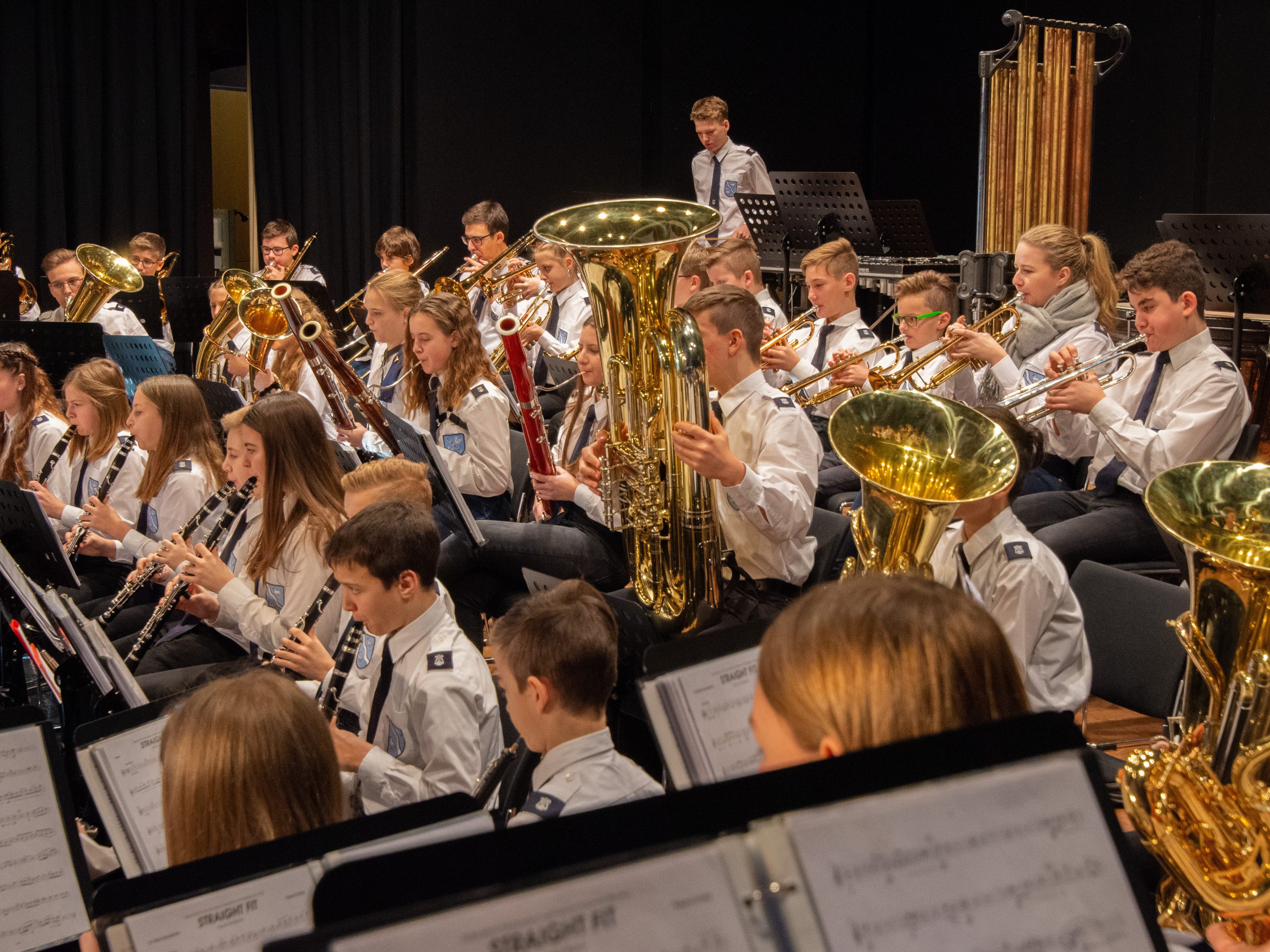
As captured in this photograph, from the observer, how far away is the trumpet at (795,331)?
5.02 metres

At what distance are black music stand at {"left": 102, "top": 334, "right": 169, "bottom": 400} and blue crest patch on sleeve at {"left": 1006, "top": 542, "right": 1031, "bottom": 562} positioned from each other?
4.77 meters

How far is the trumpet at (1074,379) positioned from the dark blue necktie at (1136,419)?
3.7 inches

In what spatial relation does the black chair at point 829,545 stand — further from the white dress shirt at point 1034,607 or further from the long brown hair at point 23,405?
the long brown hair at point 23,405

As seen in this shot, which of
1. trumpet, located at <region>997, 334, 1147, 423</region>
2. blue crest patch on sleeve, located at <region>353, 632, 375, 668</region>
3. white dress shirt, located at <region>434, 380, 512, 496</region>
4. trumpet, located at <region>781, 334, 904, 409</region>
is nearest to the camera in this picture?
blue crest patch on sleeve, located at <region>353, 632, 375, 668</region>

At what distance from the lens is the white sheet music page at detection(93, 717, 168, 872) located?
5.96 feet

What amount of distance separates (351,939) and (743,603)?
2.38 metres

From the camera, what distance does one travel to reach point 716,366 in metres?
3.28

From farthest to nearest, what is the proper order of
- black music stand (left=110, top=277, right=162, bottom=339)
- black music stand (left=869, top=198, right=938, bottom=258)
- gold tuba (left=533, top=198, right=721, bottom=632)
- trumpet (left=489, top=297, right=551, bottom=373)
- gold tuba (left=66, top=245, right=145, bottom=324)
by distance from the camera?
1. black music stand (left=110, top=277, right=162, bottom=339)
2. gold tuba (left=66, top=245, right=145, bottom=324)
3. black music stand (left=869, top=198, right=938, bottom=258)
4. trumpet (left=489, top=297, right=551, bottom=373)
5. gold tuba (left=533, top=198, right=721, bottom=632)

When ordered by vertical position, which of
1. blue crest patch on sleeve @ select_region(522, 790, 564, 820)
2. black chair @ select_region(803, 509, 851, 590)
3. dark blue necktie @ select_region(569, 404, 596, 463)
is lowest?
blue crest patch on sleeve @ select_region(522, 790, 564, 820)

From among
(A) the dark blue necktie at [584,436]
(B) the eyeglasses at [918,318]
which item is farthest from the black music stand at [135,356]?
(B) the eyeglasses at [918,318]

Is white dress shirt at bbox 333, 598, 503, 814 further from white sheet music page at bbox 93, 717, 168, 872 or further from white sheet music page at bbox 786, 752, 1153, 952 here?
white sheet music page at bbox 786, 752, 1153, 952

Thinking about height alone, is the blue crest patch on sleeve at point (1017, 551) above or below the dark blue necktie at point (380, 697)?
above

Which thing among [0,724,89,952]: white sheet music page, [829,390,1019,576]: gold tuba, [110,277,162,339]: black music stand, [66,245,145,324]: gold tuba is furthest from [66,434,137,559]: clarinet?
[110,277,162,339]: black music stand

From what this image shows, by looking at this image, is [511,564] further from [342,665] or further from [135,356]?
[135,356]
